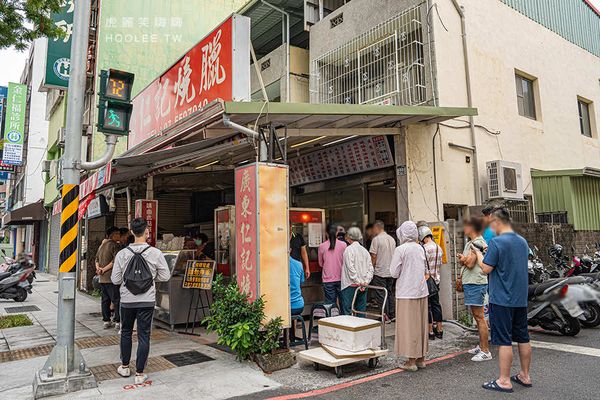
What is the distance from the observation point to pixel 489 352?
5918 millimetres

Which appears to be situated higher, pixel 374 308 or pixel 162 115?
pixel 162 115

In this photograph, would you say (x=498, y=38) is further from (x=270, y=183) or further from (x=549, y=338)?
(x=270, y=183)

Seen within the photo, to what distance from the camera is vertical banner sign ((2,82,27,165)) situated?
23812 mm

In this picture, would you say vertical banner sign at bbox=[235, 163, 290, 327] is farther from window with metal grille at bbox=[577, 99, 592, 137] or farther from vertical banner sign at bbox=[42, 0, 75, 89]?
window with metal grille at bbox=[577, 99, 592, 137]

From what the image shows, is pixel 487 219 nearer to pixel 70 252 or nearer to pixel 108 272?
pixel 70 252

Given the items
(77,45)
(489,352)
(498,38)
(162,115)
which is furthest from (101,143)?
(489,352)

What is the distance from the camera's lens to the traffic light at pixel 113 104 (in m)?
5.59

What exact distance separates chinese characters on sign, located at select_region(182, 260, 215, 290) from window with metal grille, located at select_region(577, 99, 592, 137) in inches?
525

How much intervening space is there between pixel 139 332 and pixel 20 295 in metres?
10.1

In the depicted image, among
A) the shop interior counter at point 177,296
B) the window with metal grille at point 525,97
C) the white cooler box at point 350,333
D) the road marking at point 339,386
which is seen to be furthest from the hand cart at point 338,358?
the window with metal grille at point 525,97

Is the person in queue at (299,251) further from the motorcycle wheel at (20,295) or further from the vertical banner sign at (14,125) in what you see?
the vertical banner sign at (14,125)

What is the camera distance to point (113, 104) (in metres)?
5.65

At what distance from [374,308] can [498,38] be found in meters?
7.76

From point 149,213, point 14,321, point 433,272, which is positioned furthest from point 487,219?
point 14,321
